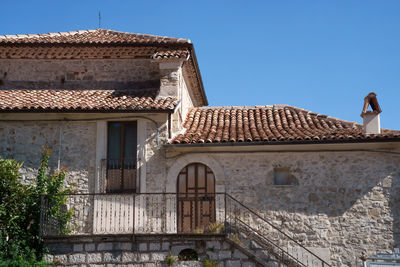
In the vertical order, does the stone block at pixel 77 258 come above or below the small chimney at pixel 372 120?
below

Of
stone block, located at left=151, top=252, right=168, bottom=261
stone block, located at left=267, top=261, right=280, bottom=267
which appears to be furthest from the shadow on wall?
stone block, located at left=151, top=252, right=168, bottom=261

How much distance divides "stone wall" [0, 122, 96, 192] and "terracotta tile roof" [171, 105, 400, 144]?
2443mm

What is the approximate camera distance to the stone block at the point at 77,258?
39.7 feet

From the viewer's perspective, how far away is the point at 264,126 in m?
15.1

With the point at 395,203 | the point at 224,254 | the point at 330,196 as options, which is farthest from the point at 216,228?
the point at 395,203

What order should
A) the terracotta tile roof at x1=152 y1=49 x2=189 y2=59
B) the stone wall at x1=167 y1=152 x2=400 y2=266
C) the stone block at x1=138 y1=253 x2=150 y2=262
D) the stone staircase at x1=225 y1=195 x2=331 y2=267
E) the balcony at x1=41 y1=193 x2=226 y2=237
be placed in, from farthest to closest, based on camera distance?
1. the terracotta tile roof at x1=152 y1=49 x2=189 y2=59
2. the balcony at x1=41 y1=193 x2=226 y2=237
3. the stone wall at x1=167 y1=152 x2=400 y2=266
4. the stone staircase at x1=225 y1=195 x2=331 y2=267
5. the stone block at x1=138 y1=253 x2=150 y2=262

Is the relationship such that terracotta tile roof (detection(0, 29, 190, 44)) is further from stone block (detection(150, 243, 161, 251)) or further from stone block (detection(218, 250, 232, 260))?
stone block (detection(218, 250, 232, 260))

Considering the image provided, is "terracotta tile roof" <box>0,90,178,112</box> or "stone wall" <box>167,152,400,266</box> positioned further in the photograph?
"terracotta tile roof" <box>0,90,178,112</box>

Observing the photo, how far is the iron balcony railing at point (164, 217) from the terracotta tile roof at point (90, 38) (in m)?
4.75

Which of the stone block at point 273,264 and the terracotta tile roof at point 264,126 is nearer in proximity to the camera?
the stone block at point 273,264

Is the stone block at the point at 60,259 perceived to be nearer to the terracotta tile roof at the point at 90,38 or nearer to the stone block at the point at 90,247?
the stone block at the point at 90,247

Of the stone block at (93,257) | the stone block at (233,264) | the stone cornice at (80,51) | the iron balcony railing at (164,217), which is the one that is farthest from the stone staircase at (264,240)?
the stone cornice at (80,51)

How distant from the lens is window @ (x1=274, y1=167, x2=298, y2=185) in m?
13.7

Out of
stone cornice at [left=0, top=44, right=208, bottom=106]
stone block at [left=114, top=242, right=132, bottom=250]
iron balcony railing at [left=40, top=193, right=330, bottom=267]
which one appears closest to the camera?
stone block at [left=114, top=242, right=132, bottom=250]
